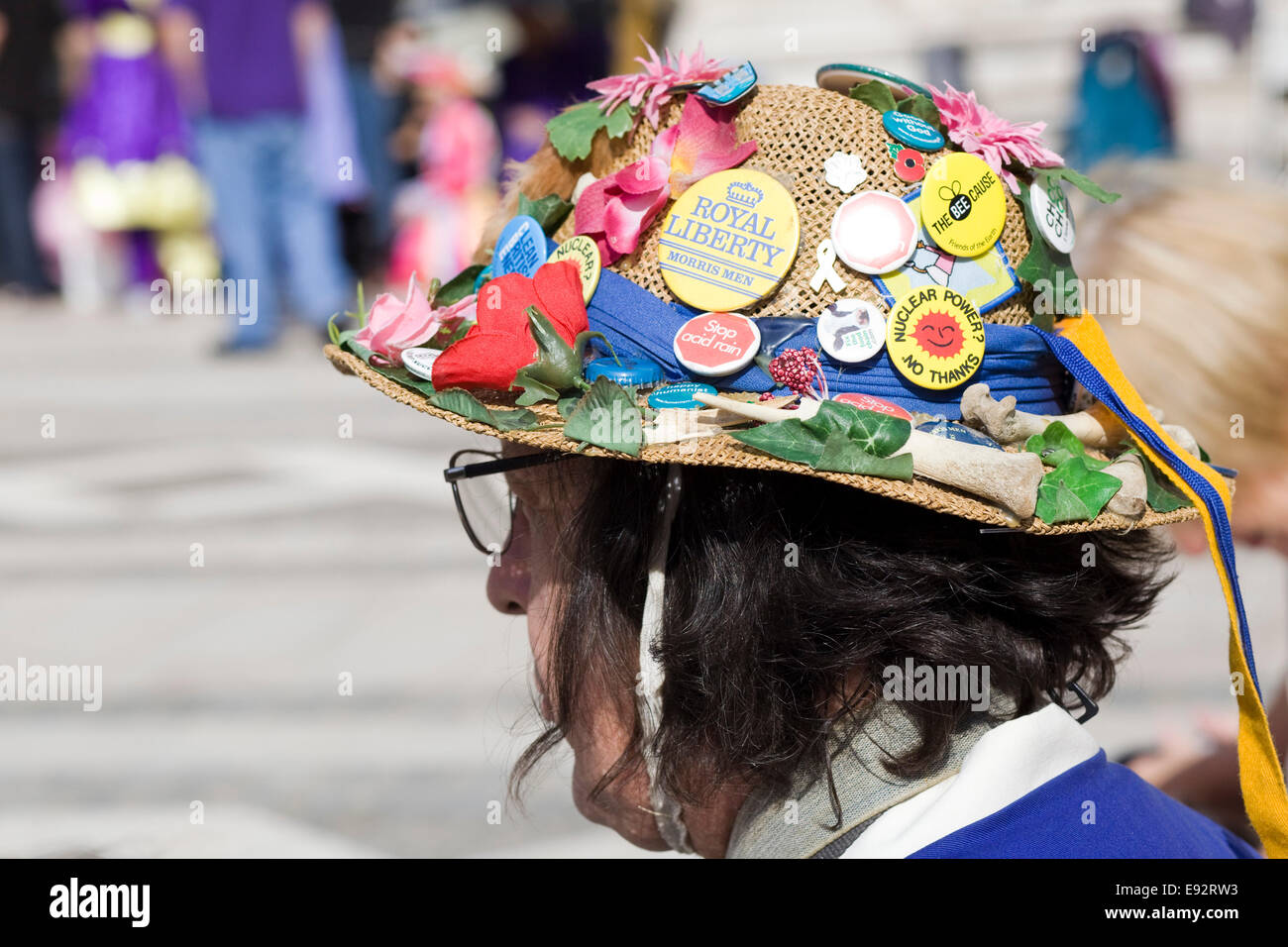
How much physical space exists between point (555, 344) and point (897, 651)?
57cm

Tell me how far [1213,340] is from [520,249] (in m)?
1.78

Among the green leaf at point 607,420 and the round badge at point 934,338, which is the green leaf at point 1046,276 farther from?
the green leaf at point 607,420

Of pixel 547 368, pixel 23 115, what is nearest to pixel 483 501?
pixel 547 368

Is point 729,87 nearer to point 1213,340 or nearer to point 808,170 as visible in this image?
point 808,170

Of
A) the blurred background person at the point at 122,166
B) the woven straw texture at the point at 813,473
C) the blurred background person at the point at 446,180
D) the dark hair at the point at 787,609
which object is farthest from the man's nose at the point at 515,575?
the blurred background person at the point at 122,166

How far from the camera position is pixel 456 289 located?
1.89 metres

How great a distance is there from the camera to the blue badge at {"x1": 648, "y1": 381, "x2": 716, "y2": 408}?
153cm

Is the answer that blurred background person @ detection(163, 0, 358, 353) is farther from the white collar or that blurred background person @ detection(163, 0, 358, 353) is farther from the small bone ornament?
the white collar

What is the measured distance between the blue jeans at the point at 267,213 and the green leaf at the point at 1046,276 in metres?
8.83

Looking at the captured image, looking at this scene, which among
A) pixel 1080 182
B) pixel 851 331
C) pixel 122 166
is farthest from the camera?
pixel 122 166

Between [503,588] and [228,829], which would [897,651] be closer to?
[503,588]
